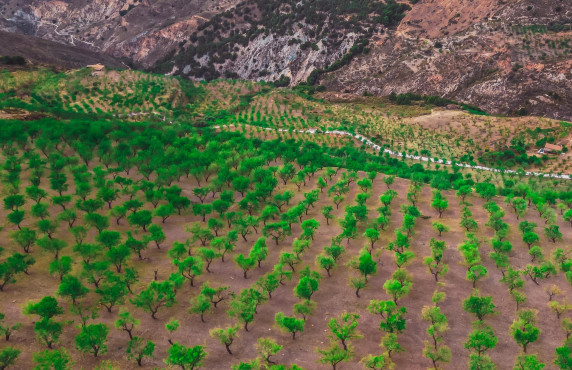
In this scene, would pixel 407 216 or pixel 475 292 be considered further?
pixel 407 216

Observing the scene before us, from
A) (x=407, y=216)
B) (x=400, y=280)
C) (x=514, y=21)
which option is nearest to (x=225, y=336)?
(x=400, y=280)

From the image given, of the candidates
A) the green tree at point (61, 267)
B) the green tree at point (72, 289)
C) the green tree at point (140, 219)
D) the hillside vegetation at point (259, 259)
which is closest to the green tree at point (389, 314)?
the hillside vegetation at point (259, 259)

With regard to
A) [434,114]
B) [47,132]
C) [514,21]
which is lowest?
[434,114]

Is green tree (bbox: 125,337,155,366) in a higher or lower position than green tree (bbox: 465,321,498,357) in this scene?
higher

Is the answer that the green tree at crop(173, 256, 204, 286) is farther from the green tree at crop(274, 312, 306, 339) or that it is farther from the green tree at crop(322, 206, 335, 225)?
the green tree at crop(322, 206, 335, 225)

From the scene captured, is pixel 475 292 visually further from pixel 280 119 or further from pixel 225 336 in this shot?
pixel 280 119

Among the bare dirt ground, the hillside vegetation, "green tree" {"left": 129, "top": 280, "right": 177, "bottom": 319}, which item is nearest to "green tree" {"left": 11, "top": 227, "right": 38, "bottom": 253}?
the hillside vegetation

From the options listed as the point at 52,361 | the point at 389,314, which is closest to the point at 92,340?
the point at 52,361

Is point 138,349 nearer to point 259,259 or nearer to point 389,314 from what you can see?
point 259,259

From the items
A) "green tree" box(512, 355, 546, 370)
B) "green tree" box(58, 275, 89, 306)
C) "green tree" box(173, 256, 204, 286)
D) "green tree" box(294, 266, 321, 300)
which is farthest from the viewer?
"green tree" box(173, 256, 204, 286)
